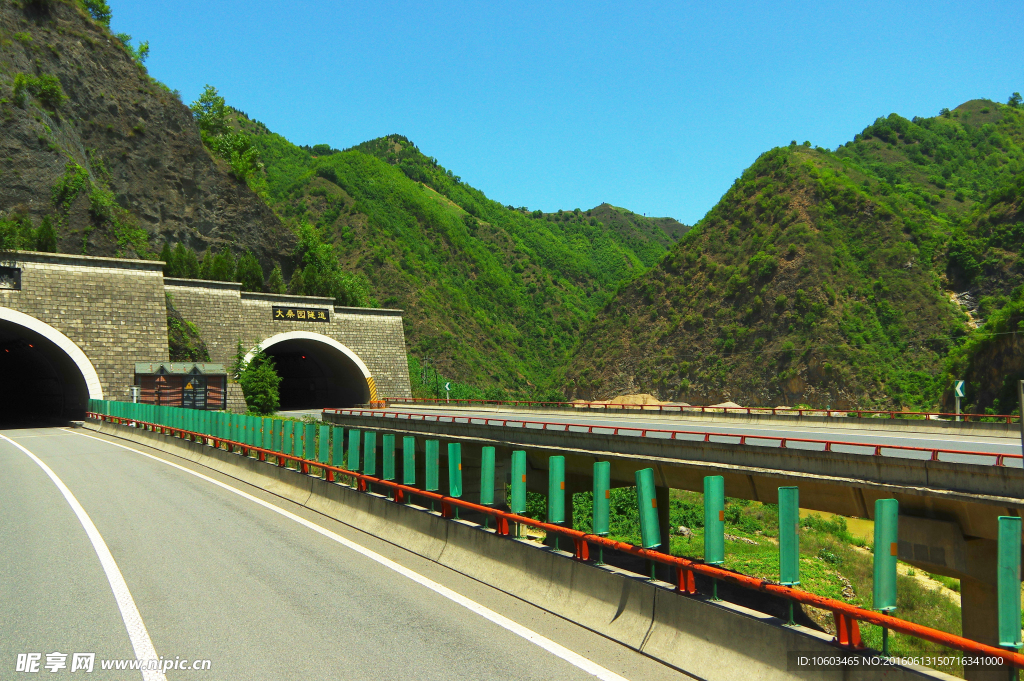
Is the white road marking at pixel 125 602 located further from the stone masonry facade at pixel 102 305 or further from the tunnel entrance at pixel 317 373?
the tunnel entrance at pixel 317 373

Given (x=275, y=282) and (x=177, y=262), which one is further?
(x=275, y=282)

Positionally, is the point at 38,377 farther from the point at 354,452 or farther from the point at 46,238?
the point at 354,452

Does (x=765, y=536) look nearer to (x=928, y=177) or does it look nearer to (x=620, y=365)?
(x=620, y=365)

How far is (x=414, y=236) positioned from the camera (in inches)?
4911

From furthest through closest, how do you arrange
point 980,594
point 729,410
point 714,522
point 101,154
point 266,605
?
1. point 101,154
2. point 729,410
3. point 980,594
4. point 266,605
5. point 714,522

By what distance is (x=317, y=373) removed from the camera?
64.6 m

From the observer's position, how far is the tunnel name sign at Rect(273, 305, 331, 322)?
53.3 meters

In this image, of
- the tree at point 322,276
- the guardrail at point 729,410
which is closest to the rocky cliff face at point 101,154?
the tree at point 322,276

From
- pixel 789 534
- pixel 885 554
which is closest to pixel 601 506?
pixel 789 534

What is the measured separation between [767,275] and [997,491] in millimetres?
74214

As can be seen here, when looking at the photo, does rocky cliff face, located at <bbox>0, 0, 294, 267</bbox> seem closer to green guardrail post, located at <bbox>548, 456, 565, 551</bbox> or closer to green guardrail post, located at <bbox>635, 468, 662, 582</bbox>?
green guardrail post, located at <bbox>548, 456, 565, 551</bbox>

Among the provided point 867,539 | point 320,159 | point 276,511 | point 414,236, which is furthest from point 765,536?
point 320,159

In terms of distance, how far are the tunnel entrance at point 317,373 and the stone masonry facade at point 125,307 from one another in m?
1.91

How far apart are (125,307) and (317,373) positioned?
2333 centimetres
